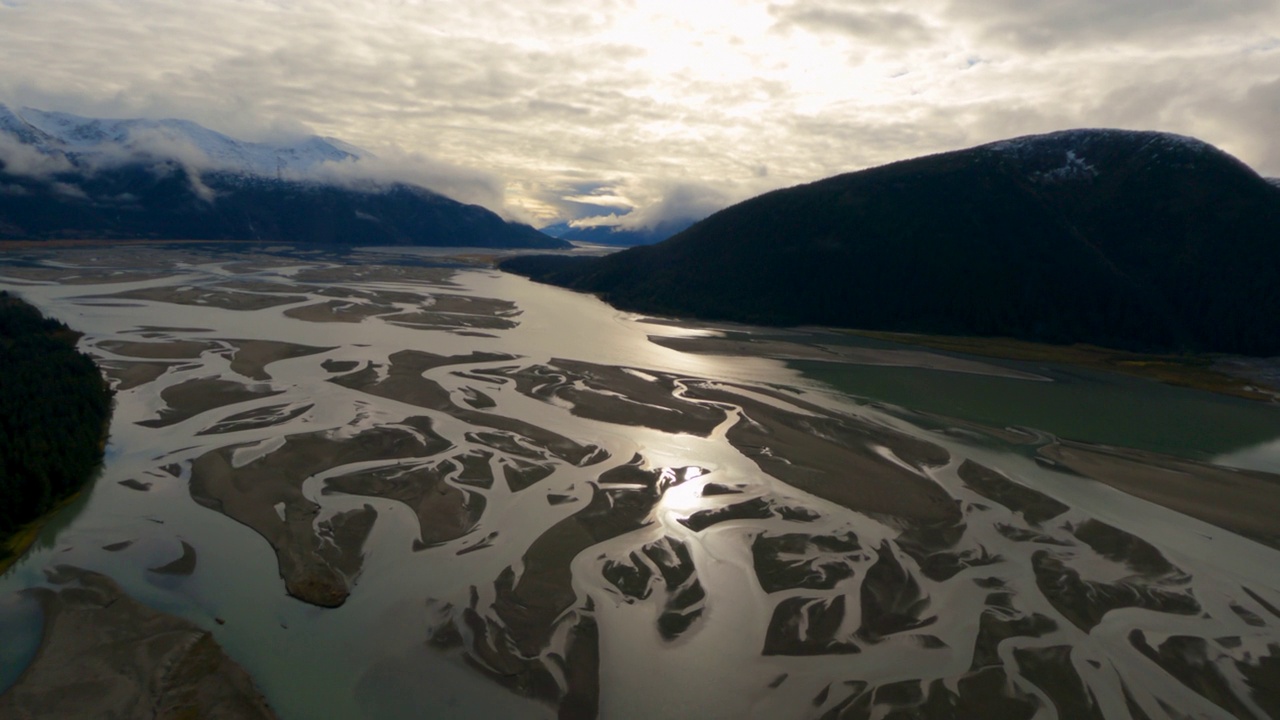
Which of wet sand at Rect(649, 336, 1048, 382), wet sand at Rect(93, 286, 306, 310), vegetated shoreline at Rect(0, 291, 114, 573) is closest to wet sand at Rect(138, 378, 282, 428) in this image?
vegetated shoreline at Rect(0, 291, 114, 573)

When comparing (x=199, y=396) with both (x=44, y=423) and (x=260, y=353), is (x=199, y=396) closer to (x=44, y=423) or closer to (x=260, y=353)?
(x=44, y=423)

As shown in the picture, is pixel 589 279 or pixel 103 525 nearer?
pixel 103 525

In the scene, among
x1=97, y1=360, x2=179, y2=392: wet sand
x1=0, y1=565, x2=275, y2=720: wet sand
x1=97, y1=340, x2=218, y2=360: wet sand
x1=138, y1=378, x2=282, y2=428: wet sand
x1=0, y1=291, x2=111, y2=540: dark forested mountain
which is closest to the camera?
x1=0, y1=565, x2=275, y2=720: wet sand

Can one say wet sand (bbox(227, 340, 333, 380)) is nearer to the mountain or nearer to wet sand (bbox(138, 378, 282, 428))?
wet sand (bbox(138, 378, 282, 428))

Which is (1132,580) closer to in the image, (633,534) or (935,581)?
(935,581)

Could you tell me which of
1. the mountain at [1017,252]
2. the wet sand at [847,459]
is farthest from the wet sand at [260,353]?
the mountain at [1017,252]

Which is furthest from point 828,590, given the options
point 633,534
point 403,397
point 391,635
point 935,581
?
point 403,397

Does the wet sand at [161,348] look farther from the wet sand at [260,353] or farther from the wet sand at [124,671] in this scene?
the wet sand at [124,671]
